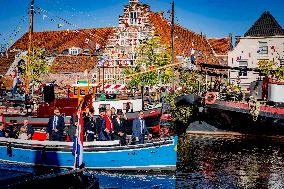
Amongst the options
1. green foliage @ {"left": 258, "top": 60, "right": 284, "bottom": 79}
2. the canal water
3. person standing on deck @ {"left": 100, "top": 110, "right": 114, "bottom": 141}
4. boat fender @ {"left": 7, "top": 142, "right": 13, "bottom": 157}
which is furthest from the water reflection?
green foliage @ {"left": 258, "top": 60, "right": 284, "bottom": 79}

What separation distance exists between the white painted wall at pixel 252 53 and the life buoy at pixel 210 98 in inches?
648

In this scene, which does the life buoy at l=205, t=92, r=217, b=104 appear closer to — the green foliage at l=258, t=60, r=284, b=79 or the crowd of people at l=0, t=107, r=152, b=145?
the green foliage at l=258, t=60, r=284, b=79

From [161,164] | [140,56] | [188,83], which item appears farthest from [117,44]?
[161,164]

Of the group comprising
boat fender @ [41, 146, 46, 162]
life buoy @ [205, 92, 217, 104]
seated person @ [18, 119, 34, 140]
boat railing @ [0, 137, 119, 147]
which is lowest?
boat fender @ [41, 146, 46, 162]

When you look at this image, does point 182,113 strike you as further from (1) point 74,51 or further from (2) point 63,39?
(2) point 63,39

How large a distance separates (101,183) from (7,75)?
37.1 metres

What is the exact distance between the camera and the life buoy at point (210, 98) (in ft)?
80.2

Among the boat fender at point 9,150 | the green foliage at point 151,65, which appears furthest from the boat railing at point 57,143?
the green foliage at point 151,65

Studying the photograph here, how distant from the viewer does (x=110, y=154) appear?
592 inches

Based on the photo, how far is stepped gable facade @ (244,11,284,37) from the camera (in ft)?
134

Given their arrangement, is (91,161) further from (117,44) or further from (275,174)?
(117,44)

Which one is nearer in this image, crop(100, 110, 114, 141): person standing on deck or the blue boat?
the blue boat

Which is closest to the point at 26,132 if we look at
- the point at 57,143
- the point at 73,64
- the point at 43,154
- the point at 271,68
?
the point at 43,154

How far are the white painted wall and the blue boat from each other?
27.2 m
